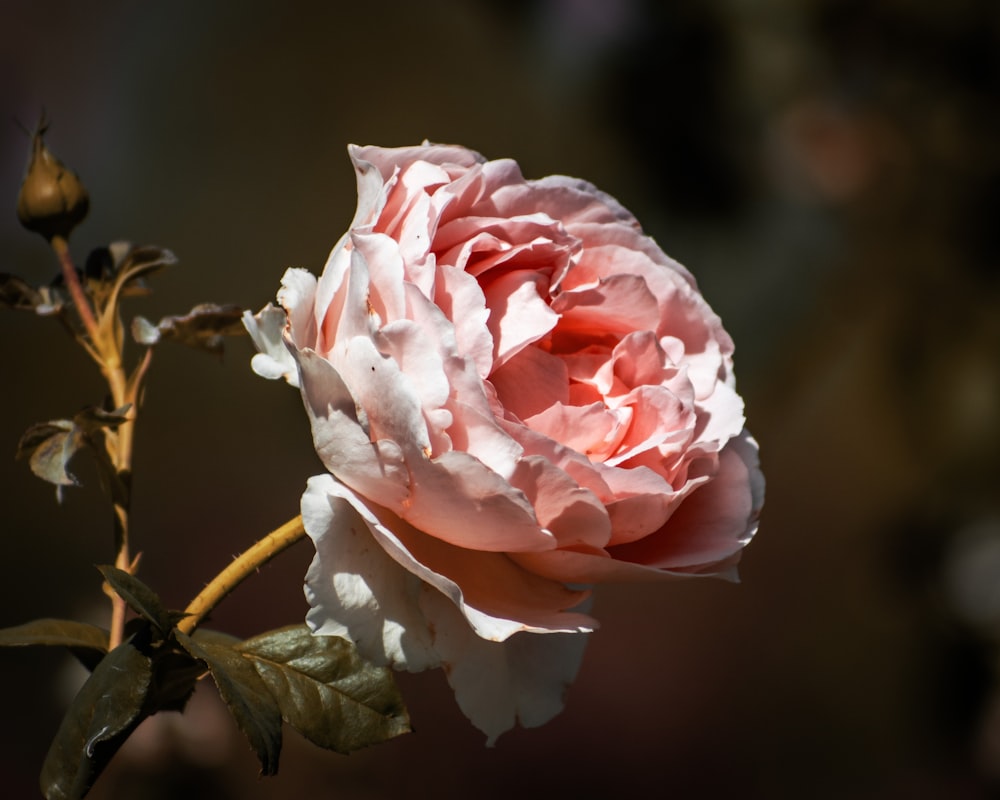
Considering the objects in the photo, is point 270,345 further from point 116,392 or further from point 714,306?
point 714,306

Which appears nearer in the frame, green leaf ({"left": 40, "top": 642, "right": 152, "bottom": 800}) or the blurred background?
green leaf ({"left": 40, "top": 642, "right": 152, "bottom": 800})

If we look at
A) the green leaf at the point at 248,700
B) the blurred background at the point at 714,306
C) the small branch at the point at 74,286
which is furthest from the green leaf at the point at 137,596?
the blurred background at the point at 714,306

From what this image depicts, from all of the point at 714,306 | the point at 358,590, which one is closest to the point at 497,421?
the point at 358,590

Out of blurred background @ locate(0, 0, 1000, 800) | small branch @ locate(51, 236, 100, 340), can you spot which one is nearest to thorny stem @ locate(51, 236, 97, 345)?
small branch @ locate(51, 236, 100, 340)

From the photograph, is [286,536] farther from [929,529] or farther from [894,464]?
[894,464]

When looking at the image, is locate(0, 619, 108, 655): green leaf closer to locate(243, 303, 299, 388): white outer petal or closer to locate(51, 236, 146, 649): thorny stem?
locate(51, 236, 146, 649): thorny stem

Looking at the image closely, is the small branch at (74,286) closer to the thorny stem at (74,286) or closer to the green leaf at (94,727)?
the thorny stem at (74,286)
